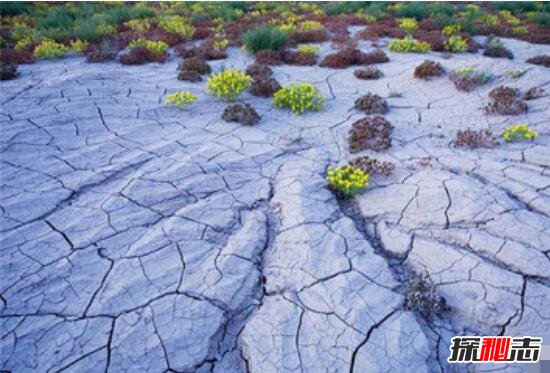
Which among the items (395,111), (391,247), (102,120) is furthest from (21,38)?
(391,247)

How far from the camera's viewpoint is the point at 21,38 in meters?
12.0

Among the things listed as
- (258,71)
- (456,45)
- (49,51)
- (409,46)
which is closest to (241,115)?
(258,71)

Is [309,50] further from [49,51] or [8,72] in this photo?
[8,72]

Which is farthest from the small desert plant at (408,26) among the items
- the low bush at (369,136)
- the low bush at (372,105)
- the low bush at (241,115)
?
the low bush at (241,115)

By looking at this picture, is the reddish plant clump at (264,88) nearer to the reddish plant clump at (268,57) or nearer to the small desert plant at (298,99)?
the small desert plant at (298,99)

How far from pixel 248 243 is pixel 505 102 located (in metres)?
5.71

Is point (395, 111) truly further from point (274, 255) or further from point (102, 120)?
point (102, 120)

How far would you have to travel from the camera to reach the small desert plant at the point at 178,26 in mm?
12328

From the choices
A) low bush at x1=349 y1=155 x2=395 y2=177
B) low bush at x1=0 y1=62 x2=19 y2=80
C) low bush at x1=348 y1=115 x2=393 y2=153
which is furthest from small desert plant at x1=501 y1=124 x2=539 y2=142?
low bush at x1=0 y1=62 x2=19 y2=80

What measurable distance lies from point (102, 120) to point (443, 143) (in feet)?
19.0

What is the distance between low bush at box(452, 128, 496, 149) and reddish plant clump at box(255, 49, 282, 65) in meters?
5.30

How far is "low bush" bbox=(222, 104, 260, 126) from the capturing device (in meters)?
7.05

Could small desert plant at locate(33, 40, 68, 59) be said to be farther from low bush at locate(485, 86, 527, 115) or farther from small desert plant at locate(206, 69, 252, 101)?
low bush at locate(485, 86, 527, 115)

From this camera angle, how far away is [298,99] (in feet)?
25.2
